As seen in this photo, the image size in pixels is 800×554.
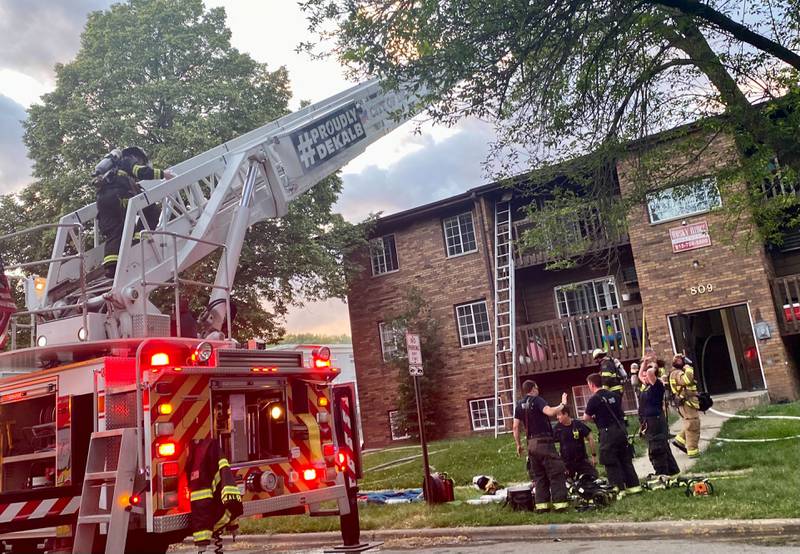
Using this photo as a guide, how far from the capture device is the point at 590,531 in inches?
289

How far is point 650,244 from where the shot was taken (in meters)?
17.7

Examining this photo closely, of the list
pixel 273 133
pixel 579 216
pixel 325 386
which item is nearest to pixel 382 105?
pixel 273 133

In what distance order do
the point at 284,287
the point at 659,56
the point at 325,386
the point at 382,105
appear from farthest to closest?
the point at 284,287, the point at 382,105, the point at 659,56, the point at 325,386

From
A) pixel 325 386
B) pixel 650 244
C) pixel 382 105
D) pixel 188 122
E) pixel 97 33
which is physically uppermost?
pixel 97 33

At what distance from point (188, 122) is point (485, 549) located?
14.1 meters

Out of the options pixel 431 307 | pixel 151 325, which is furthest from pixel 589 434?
pixel 431 307

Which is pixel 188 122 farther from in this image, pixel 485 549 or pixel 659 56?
pixel 485 549

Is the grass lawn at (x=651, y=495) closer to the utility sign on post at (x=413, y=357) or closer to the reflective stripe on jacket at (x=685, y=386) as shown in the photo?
the reflective stripe on jacket at (x=685, y=386)

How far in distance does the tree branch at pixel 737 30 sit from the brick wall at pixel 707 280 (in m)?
7.91

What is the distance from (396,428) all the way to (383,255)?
5.32m

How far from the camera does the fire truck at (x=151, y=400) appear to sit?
546 centimetres

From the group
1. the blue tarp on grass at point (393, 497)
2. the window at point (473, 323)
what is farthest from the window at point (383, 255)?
the blue tarp on grass at point (393, 497)

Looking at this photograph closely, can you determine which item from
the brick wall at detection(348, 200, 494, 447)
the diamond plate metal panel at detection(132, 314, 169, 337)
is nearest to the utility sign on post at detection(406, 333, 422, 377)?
the diamond plate metal panel at detection(132, 314, 169, 337)

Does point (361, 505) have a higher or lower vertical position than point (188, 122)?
lower
